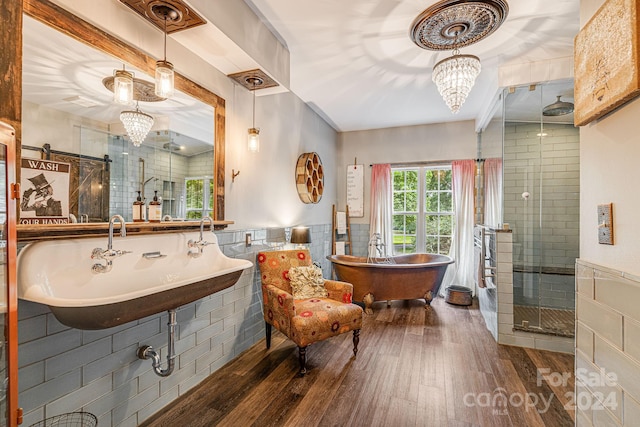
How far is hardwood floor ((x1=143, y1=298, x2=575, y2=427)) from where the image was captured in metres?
1.87

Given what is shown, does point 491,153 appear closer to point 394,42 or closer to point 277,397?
point 394,42

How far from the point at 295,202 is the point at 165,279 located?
82.8 inches

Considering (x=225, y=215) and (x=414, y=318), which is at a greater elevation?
(x=225, y=215)

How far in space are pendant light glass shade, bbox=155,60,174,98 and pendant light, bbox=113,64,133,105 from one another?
0.15 m

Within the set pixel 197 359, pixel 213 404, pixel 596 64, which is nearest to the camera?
pixel 596 64

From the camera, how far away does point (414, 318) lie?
363 cm

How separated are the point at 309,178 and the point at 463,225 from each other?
8.08 feet

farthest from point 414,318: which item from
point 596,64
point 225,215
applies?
point 596,64

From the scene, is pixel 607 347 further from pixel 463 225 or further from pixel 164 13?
pixel 463 225

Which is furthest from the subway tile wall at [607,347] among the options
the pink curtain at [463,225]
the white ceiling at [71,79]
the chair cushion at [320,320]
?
the pink curtain at [463,225]

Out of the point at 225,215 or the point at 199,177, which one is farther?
the point at 225,215

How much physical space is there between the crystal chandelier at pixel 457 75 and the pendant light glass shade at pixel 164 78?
1.93 m

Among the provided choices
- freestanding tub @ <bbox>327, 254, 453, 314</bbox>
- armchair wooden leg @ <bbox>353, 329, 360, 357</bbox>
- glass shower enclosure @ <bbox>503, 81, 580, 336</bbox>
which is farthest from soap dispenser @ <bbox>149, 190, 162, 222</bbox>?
glass shower enclosure @ <bbox>503, 81, 580, 336</bbox>

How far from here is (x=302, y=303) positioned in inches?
105
